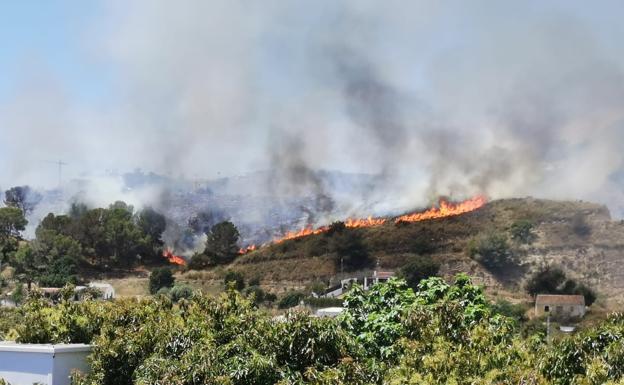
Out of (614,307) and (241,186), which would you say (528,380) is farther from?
(241,186)

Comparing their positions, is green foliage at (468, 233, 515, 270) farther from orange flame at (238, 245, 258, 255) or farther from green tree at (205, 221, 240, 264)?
green tree at (205, 221, 240, 264)

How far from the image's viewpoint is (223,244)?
446 feet

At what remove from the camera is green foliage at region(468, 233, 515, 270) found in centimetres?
11294

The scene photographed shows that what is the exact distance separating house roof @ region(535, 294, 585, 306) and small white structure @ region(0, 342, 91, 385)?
76593mm

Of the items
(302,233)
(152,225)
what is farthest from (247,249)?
(152,225)

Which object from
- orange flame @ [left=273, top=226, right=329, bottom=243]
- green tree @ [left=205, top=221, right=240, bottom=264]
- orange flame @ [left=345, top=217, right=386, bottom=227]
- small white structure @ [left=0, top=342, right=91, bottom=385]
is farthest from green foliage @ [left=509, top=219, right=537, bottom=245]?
small white structure @ [left=0, top=342, right=91, bottom=385]

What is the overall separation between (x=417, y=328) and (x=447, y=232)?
111867 mm

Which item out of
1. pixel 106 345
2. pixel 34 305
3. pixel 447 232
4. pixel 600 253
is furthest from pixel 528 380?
pixel 447 232

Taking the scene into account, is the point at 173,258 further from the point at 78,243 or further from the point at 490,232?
the point at 490,232

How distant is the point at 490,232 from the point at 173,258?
51.4m

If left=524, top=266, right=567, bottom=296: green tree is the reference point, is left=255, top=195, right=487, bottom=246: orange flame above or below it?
above

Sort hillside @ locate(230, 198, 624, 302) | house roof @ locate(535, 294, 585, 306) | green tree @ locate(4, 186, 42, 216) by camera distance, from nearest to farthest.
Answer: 1. house roof @ locate(535, 294, 585, 306)
2. hillside @ locate(230, 198, 624, 302)
3. green tree @ locate(4, 186, 42, 216)

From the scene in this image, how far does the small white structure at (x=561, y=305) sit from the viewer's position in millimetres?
89562

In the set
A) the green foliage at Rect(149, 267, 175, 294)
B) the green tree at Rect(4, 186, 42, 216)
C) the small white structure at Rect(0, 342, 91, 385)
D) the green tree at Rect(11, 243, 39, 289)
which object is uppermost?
the green tree at Rect(4, 186, 42, 216)
